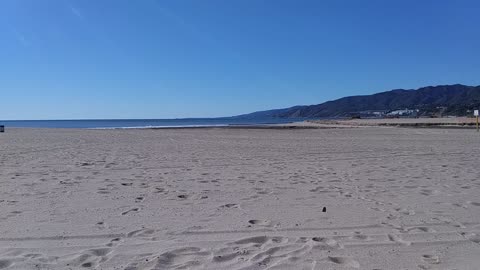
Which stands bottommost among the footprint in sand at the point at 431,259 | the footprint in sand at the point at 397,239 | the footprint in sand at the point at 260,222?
the footprint in sand at the point at 431,259

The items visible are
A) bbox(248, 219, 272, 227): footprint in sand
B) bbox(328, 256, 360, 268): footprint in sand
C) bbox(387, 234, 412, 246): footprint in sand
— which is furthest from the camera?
bbox(248, 219, 272, 227): footprint in sand

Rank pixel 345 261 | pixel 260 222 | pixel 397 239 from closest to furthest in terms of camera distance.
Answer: pixel 345 261 → pixel 397 239 → pixel 260 222

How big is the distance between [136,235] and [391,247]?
9.54ft

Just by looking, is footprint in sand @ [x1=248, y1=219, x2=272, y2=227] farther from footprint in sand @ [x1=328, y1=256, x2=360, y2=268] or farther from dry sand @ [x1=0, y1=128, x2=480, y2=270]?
footprint in sand @ [x1=328, y1=256, x2=360, y2=268]

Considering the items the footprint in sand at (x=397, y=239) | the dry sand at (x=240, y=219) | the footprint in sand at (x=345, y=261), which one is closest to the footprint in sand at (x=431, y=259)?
the dry sand at (x=240, y=219)

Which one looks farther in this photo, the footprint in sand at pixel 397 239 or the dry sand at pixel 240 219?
the footprint in sand at pixel 397 239

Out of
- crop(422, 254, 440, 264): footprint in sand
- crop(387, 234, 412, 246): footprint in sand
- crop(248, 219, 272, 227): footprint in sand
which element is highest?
crop(248, 219, 272, 227): footprint in sand

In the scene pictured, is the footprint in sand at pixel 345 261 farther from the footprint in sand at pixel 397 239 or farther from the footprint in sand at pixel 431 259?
the footprint in sand at pixel 397 239

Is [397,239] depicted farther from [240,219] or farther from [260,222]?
[240,219]

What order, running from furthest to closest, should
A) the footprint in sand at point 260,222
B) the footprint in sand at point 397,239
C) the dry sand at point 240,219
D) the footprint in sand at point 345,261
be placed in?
the footprint in sand at point 260,222, the footprint in sand at point 397,239, the dry sand at point 240,219, the footprint in sand at point 345,261

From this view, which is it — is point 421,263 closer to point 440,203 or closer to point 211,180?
point 440,203

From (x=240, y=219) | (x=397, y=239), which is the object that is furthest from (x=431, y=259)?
(x=240, y=219)

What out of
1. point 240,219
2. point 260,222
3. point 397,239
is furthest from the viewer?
point 240,219

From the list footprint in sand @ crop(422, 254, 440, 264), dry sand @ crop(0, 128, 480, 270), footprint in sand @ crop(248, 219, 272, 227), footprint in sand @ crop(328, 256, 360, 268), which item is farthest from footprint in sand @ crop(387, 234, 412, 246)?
footprint in sand @ crop(248, 219, 272, 227)
